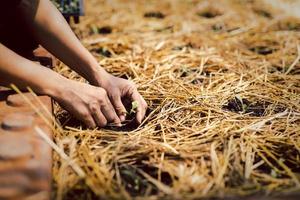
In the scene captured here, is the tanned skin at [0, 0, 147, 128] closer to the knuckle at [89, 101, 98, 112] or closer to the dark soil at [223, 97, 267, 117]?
the knuckle at [89, 101, 98, 112]

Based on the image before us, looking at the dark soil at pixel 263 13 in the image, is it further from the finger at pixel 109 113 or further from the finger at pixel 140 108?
the finger at pixel 109 113

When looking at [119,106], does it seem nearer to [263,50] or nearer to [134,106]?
[134,106]

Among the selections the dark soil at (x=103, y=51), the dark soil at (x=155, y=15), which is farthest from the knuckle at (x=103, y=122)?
the dark soil at (x=155, y=15)

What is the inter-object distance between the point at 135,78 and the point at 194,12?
4.51ft

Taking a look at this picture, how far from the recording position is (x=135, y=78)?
1797 mm

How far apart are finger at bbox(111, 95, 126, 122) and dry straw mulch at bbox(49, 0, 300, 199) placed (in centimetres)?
6

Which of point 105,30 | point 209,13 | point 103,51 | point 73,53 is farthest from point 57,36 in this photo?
point 209,13

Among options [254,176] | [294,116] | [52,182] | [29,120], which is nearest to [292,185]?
[254,176]

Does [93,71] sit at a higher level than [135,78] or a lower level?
higher

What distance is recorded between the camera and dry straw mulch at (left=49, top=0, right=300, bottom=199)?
1095 mm

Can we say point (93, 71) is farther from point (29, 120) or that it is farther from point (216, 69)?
point (216, 69)

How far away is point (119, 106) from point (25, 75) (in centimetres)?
36

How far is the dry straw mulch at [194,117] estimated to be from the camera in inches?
43.1

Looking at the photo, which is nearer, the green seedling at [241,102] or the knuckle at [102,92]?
the knuckle at [102,92]
